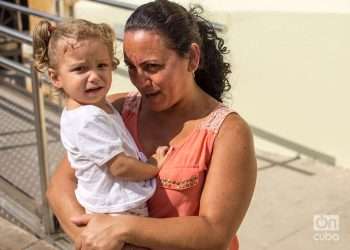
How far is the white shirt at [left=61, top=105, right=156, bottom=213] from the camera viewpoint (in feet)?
5.37

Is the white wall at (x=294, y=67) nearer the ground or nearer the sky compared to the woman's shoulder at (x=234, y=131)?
nearer the ground

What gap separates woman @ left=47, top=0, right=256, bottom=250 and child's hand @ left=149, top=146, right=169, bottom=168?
0.05ft

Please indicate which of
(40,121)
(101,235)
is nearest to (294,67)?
(40,121)

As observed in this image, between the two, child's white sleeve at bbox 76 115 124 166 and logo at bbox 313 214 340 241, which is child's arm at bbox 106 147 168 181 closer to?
child's white sleeve at bbox 76 115 124 166

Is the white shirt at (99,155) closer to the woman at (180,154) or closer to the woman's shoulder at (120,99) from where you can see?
the woman at (180,154)

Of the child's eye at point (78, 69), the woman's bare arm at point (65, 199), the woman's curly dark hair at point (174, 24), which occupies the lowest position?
the woman's bare arm at point (65, 199)

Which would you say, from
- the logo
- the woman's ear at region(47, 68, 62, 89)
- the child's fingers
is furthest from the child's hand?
the logo

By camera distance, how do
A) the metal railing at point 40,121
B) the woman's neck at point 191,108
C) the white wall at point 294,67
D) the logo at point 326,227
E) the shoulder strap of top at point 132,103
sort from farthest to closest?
the white wall at point 294,67 < the logo at point 326,227 < the metal railing at point 40,121 < the shoulder strap of top at point 132,103 < the woman's neck at point 191,108

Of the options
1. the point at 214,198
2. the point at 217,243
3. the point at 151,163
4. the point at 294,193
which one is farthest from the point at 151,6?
the point at 294,193

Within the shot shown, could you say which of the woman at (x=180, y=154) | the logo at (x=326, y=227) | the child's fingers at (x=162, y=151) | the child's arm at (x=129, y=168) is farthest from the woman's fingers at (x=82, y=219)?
the logo at (x=326, y=227)

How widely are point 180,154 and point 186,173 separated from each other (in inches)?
2.4

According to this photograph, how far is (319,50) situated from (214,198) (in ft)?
8.86

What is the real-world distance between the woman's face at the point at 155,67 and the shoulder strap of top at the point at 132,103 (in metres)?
0.20

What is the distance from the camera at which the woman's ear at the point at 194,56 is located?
1672 mm
